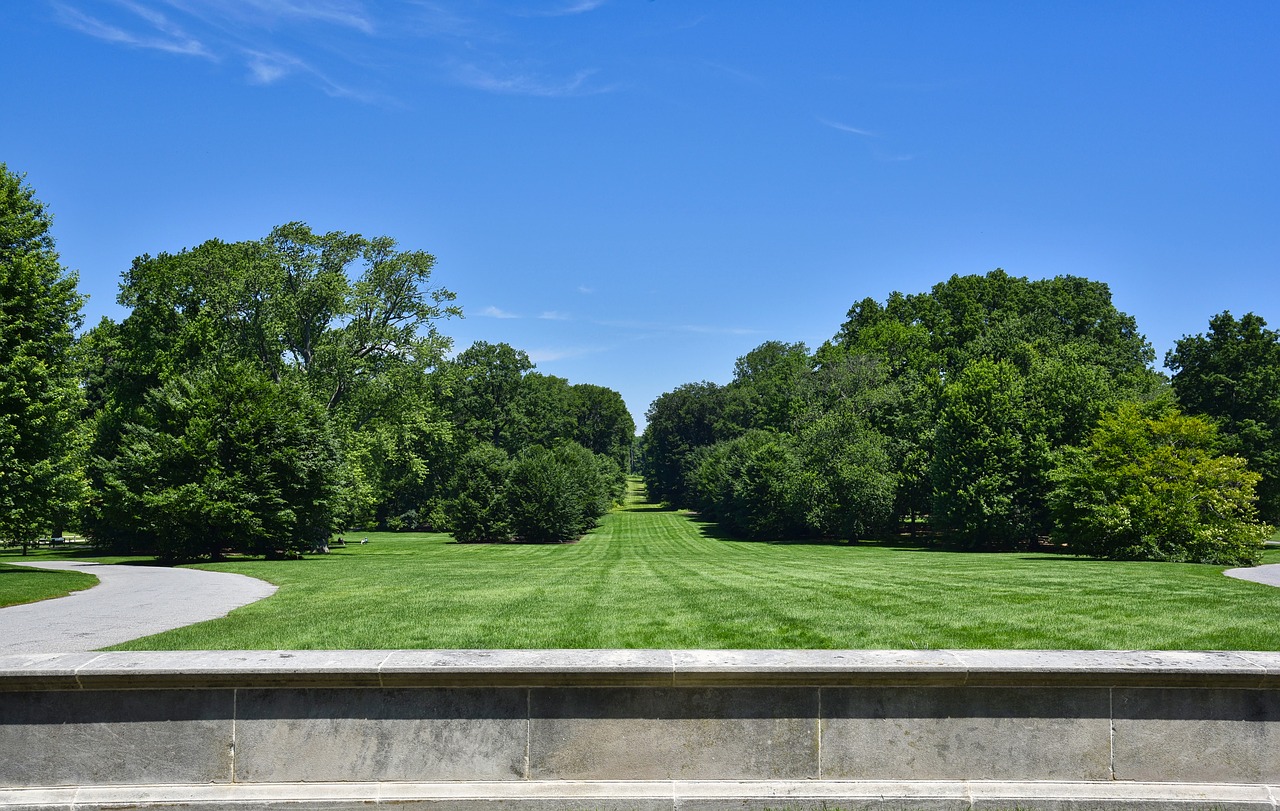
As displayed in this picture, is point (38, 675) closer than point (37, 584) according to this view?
Yes

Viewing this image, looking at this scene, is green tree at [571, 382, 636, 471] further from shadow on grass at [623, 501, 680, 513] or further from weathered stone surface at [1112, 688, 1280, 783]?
weathered stone surface at [1112, 688, 1280, 783]

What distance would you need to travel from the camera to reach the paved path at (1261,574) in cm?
2072

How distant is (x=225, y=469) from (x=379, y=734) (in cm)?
2769

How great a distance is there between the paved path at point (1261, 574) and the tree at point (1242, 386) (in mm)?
22764

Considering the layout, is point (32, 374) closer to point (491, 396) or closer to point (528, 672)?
point (528, 672)

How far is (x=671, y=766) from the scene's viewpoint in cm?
520

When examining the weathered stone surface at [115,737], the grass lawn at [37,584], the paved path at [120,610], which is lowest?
the grass lawn at [37,584]

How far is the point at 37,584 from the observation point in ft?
67.3

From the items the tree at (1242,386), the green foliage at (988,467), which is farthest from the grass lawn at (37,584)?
the tree at (1242,386)

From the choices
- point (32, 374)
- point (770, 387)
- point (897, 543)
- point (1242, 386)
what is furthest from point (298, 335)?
point (770, 387)

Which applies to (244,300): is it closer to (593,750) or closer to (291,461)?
(291,461)

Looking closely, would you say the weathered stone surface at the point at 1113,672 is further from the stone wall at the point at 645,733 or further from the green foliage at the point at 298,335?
the green foliage at the point at 298,335

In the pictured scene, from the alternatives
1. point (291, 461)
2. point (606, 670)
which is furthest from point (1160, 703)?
point (291, 461)

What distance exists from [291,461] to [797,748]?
28.3 metres
